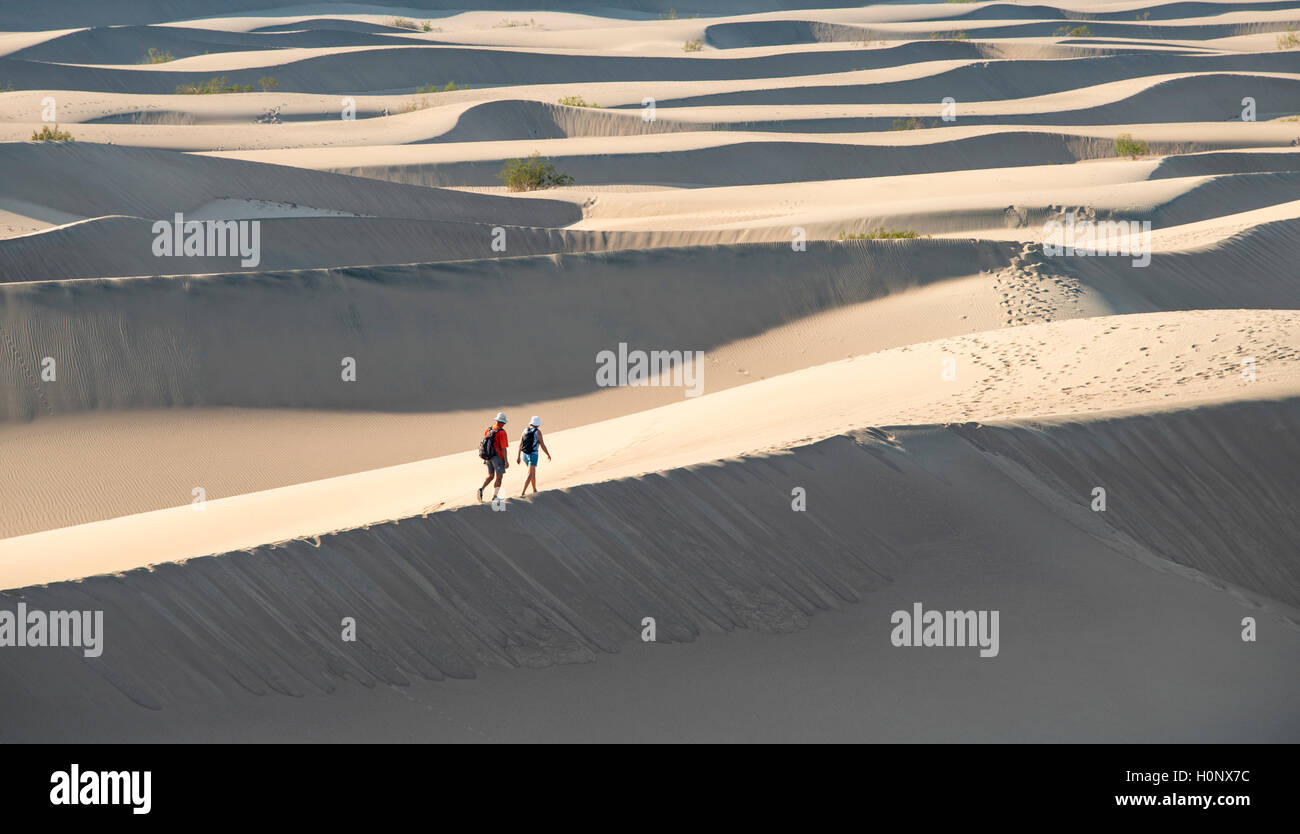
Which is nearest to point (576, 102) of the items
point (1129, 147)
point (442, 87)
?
point (442, 87)

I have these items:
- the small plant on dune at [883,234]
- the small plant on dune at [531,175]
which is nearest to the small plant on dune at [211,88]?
the small plant on dune at [531,175]

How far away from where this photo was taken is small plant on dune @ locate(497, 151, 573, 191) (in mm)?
33500

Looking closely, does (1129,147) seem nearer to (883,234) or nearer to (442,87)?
(883,234)

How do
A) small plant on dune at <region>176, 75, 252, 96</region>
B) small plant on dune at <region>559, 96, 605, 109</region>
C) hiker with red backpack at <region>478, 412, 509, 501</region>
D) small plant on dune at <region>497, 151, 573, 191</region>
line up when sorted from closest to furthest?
hiker with red backpack at <region>478, 412, 509, 501</region>
small plant on dune at <region>497, 151, 573, 191</region>
small plant on dune at <region>559, 96, 605, 109</region>
small plant on dune at <region>176, 75, 252, 96</region>

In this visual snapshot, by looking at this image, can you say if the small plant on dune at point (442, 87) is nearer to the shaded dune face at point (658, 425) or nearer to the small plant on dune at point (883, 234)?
the shaded dune face at point (658, 425)

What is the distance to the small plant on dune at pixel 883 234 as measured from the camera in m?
24.0

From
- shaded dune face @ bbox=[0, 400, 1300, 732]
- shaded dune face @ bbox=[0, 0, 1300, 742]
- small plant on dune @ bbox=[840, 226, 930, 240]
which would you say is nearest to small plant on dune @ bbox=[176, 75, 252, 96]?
shaded dune face @ bbox=[0, 0, 1300, 742]

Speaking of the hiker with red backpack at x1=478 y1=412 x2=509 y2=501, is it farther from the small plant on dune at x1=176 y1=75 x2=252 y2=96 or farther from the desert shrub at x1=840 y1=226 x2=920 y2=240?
the small plant on dune at x1=176 y1=75 x2=252 y2=96

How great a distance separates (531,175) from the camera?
33.6 metres

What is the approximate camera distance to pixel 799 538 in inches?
366

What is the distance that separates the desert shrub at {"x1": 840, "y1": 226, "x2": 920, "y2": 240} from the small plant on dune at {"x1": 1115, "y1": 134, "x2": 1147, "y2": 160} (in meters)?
14.7

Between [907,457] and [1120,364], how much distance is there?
14.8 ft
